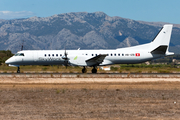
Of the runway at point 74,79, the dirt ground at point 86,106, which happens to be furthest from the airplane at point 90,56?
the dirt ground at point 86,106

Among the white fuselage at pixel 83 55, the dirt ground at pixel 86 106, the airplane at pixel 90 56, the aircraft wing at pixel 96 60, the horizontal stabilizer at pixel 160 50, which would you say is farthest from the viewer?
the white fuselage at pixel 83 55

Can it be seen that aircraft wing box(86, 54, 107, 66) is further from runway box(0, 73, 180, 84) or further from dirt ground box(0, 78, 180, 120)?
dirt ground box(0, 78, 180, 120)

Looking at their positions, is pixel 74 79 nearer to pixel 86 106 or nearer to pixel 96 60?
pixel 96 60

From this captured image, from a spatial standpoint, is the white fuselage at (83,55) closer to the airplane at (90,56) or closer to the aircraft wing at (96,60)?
the airplane at (90,56)

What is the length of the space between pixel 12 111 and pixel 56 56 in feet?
74.2

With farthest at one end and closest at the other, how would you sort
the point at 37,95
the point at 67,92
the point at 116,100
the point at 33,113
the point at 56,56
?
the point at 56,56 < the point at 67,92 < the point at 37,95 < the point at 116,100 < the point at 33,113

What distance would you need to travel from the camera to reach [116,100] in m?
16.2

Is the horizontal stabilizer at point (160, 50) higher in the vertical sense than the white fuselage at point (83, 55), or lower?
higher

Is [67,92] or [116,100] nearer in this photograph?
[116,100]

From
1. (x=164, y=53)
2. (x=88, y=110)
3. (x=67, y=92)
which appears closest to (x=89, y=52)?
(x=164, y=53)

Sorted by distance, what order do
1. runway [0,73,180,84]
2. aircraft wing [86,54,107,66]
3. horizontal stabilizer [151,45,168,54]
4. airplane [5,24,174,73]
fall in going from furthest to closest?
airplane [5,24,174,73]
horizontal stabilizer [151,45,168,54]
aircraft wing [86,54,107,66]
runway [0,73,180,84]

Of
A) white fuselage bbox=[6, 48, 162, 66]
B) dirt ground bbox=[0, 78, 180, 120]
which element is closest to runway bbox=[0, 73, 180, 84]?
white fuselage bbox=[6, 48, 162, 66]

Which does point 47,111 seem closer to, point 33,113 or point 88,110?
point 33,113

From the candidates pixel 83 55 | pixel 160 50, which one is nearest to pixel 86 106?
pixel 83 55
